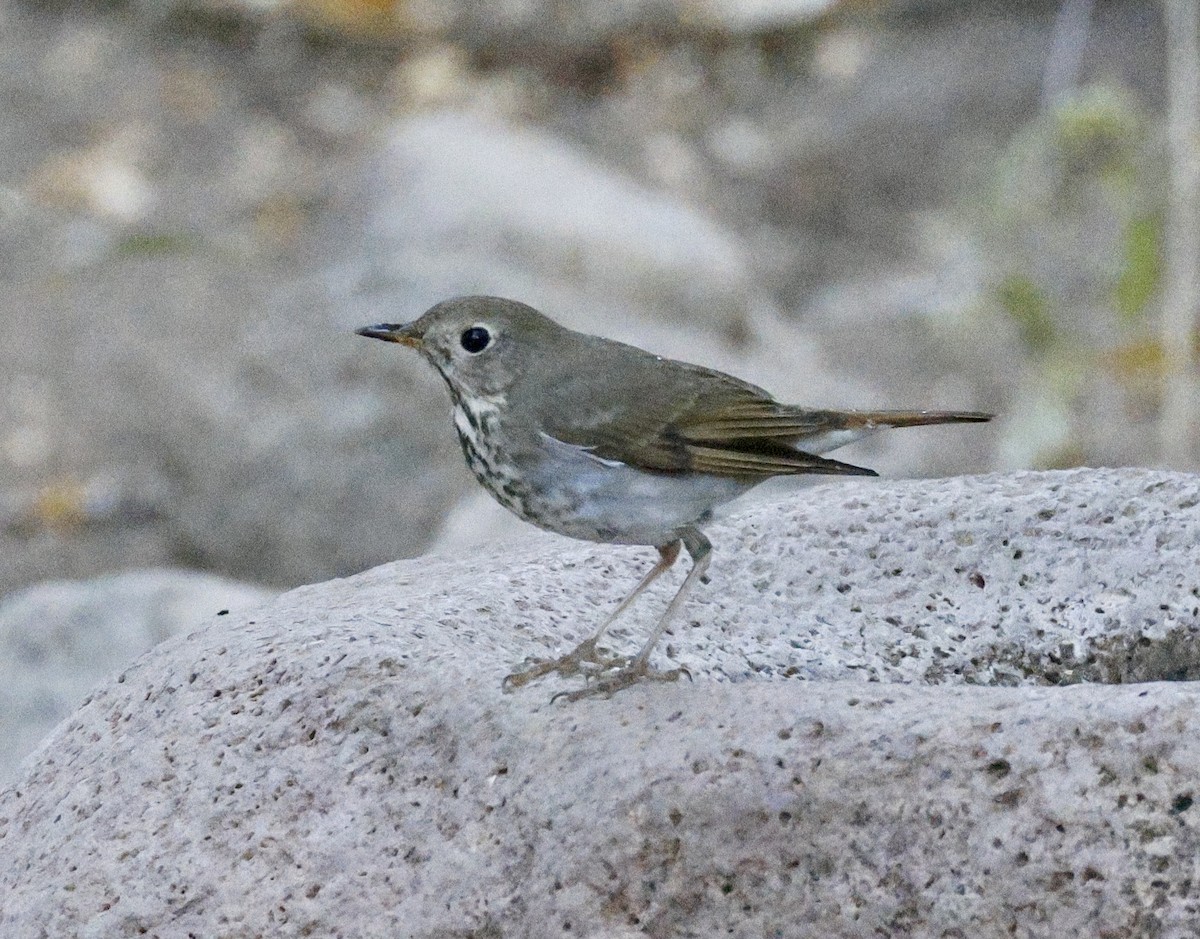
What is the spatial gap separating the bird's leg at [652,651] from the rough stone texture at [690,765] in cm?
9

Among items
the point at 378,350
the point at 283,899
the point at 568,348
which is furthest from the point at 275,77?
the point at 283,899

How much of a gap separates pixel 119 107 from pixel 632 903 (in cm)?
1039

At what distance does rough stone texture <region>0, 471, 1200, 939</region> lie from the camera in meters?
3.32

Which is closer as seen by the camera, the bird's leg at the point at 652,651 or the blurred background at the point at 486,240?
the bird's leg at the point at 652,651

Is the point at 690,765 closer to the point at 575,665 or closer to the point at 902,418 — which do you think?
the point at 575,665

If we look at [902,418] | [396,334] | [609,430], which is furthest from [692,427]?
[396,334]

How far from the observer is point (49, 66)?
1298 centimetres

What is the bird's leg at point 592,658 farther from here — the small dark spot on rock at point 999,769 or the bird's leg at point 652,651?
the small dark spot on rock at point 999,769

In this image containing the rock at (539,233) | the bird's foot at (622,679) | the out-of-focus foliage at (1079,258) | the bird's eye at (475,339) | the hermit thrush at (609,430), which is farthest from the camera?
the rock at (539,233)

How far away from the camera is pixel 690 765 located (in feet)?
11.7

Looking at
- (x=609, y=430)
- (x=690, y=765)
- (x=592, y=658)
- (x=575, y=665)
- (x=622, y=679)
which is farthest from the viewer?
(x=609, y=430)

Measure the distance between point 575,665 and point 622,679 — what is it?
0.19m

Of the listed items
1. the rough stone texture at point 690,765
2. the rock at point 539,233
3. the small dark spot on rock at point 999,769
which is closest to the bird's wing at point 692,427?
the rough stone texture at point 690,765

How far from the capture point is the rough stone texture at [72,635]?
6.08 m
